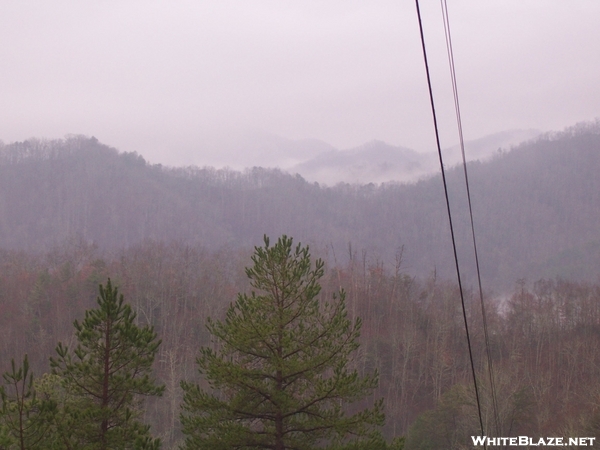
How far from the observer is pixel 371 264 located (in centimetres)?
5250

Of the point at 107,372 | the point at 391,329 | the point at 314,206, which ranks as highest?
the point at 314,206

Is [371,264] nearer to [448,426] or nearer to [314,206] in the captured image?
[448,426]

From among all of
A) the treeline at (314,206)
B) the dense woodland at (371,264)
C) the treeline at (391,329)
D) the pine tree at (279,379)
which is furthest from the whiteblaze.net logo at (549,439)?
the treeline at (314,206)

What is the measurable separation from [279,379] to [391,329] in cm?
2884

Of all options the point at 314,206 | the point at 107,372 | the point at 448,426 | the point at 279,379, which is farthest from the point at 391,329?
the point at 314,206

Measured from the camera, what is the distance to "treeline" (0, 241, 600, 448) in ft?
94.4

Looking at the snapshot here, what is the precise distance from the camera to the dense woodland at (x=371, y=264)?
2952 centimetres

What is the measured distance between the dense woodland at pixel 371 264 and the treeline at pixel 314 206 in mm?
376

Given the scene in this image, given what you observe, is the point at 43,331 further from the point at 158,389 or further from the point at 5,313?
the point at 158,389

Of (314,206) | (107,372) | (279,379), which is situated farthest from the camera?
(314,206)

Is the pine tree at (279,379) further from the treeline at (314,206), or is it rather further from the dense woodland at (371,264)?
the treeline at (314,206)

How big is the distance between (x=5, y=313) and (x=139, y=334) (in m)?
34.7

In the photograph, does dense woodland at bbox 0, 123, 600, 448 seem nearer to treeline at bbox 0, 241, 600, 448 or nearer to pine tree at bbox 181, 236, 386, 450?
treeline at bbox 0, 241, 600, 448

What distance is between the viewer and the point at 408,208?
10306 cm
